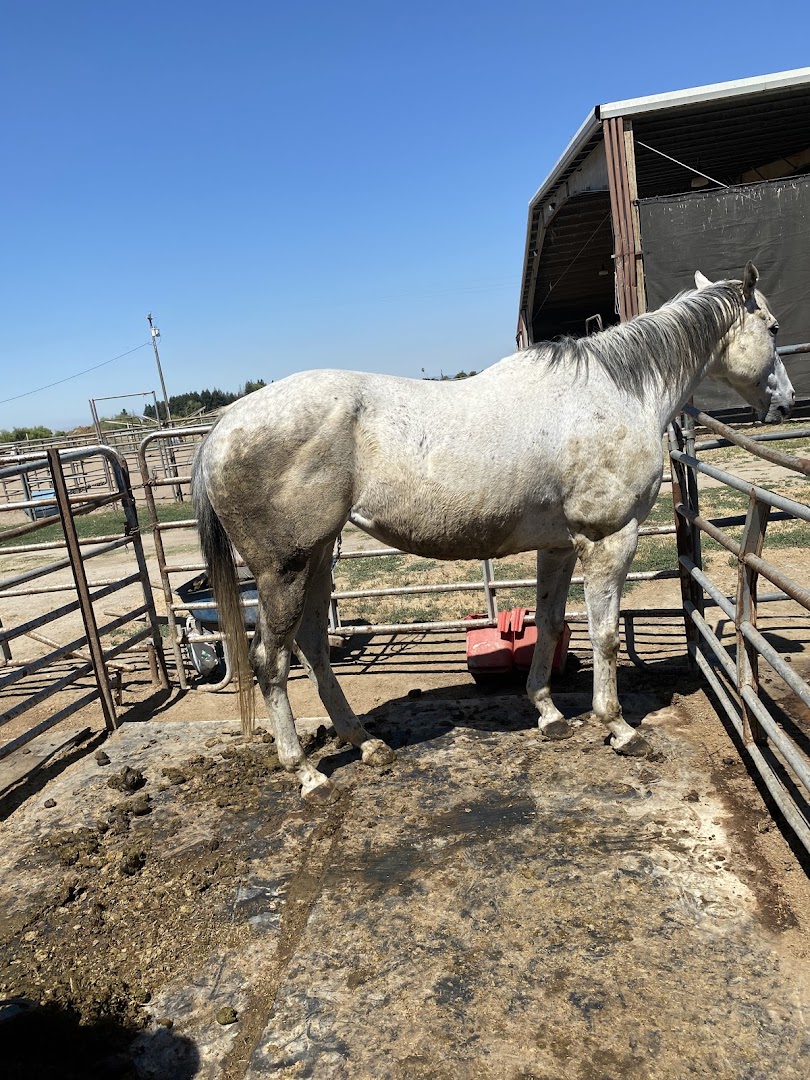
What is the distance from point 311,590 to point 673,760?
2.01 metres

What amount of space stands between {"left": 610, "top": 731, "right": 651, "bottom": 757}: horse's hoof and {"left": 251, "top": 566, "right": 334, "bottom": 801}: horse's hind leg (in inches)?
57.2

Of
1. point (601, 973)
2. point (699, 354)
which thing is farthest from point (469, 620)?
point (601, 973)

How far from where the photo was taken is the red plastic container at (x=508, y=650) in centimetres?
446

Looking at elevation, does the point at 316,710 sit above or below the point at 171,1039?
below

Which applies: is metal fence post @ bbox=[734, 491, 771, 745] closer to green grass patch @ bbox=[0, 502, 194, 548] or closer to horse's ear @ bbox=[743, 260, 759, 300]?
horse's ear @ bbox=[743, 260, 759, 300]

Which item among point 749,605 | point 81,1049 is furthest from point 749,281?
point 81,1049

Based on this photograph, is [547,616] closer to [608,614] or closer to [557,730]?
[608,614]

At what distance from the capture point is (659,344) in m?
3.48

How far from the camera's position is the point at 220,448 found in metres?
3.20

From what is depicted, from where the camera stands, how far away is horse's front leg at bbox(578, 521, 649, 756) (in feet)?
11.2

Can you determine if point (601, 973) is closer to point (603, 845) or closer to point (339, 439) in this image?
point (603, 845)

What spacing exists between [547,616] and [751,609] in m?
1.19

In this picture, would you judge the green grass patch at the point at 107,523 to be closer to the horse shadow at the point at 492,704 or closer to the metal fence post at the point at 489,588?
the metal fence post at the point at 489,588

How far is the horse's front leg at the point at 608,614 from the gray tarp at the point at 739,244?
648 centimetres
